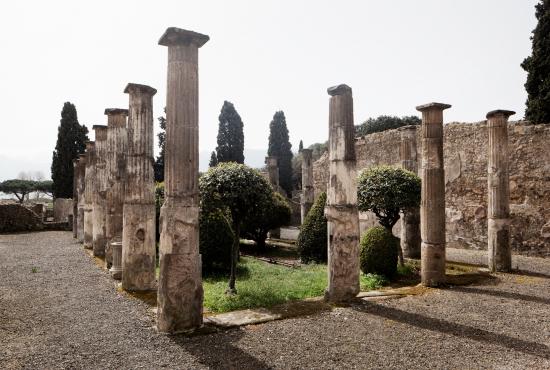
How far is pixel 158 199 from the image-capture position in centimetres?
1331

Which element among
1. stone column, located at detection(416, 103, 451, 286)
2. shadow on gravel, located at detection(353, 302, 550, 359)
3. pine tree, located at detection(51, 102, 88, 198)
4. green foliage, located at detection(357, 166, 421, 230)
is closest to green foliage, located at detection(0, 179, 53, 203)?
pine tree, located at detection(51, 102, 88, 198)

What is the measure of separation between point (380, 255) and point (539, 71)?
433 inches

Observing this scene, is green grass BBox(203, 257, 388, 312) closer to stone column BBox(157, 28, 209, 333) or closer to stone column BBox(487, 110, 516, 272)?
stone column BBox(157, 28, 209, 333)

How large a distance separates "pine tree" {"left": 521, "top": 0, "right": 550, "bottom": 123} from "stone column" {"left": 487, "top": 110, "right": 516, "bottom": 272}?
5668mm

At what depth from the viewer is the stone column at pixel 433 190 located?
882cm

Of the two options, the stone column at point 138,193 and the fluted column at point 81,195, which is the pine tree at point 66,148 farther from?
the stone column at point 138,193

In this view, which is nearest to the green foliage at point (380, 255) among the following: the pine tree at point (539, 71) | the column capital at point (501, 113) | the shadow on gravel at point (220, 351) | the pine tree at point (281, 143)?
the column capital at point (501, 113)

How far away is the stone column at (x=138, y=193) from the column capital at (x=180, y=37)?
2735mm

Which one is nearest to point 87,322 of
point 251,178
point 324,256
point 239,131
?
point 251,178

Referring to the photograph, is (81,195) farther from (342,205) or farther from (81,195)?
(342,205)

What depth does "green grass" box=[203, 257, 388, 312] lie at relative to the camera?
7.26m

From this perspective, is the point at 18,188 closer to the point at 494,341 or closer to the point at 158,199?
the point at 158,199

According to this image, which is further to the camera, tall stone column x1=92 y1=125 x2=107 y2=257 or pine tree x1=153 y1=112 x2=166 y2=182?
pine tree x1=153 y1=112 x2=166 y2=182

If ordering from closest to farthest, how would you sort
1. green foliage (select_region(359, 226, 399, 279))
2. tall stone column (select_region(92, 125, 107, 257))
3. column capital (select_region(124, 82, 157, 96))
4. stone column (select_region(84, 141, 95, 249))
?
column capital (select_region(124, 82, 157, 96)) < green foliage (select_region(359, 226, 399, 279)) < tall stone column (select_region(92, 125, 107, 257)) < stone column (select_region(84, 141, 95, 249))
